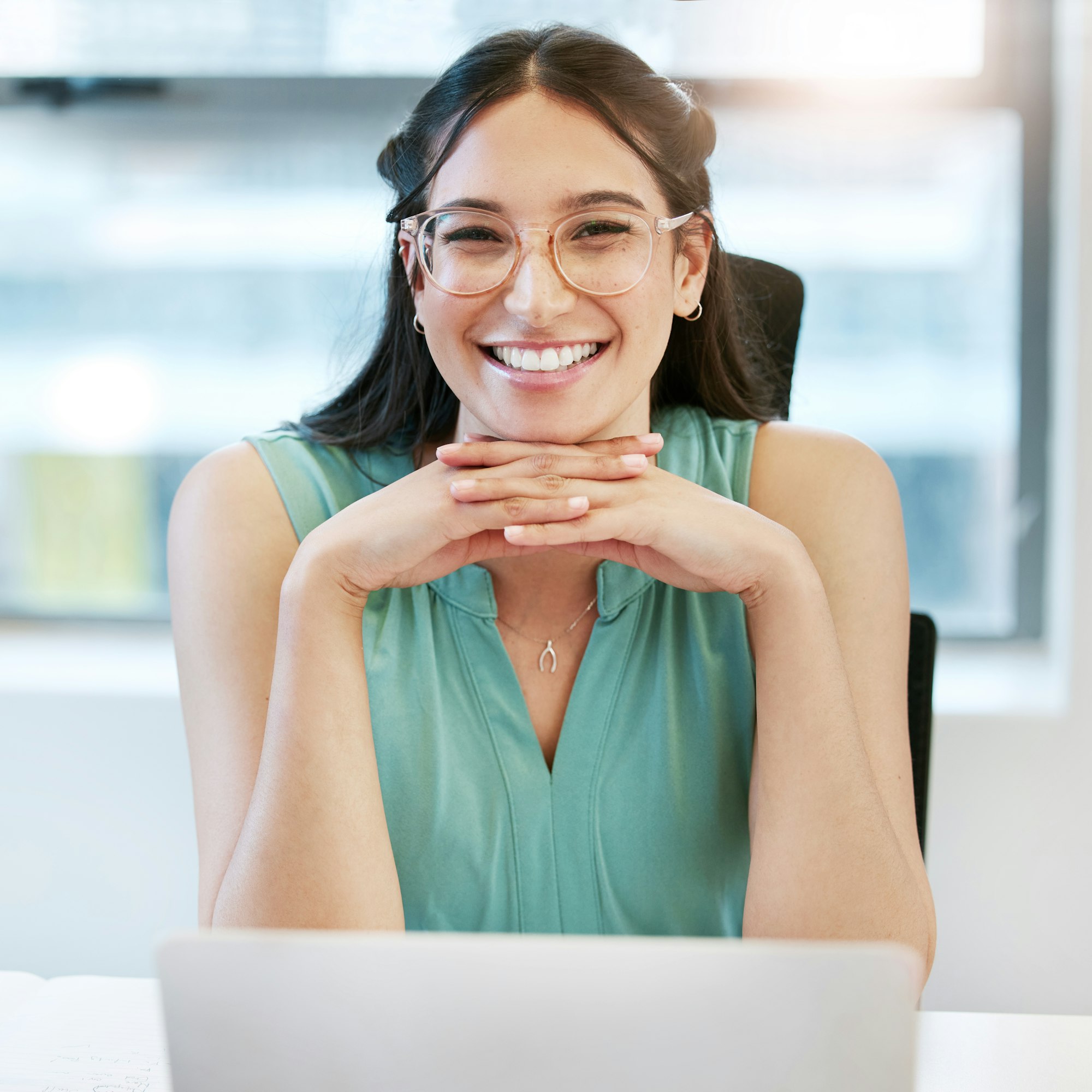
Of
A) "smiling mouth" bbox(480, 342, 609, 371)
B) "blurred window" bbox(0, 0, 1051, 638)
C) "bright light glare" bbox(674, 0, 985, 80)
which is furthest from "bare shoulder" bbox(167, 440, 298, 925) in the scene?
"bright light glare" bbox(674, 0, 985, 80)

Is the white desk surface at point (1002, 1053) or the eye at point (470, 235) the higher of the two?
the eye at point (470, 235)

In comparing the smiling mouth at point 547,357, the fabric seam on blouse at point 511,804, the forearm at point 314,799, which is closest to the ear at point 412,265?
the smiling mouth at point 547,357

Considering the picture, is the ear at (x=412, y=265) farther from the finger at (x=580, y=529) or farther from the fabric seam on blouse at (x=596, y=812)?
the fabric seam on blouse at (x=596, y=812)

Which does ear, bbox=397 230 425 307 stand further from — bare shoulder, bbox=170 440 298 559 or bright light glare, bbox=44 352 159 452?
bright light glare, bbox=44 352 159 452

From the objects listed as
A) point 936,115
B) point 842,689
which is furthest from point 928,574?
point 842,689

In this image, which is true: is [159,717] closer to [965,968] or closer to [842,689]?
[842,689]

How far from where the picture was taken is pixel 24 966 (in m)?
2.28

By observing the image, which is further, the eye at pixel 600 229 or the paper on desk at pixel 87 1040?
the eye at pixel 600 229

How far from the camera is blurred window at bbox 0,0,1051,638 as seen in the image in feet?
7.29

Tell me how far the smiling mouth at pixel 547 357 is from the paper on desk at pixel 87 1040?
0.77m

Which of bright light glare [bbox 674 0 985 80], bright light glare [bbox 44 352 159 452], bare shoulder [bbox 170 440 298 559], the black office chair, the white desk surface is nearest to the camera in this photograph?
the white desk surface

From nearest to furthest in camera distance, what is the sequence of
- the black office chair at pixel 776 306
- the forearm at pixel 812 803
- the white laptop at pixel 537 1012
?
the white laptop at pixel 537 1012 → the forearm at pixel 812 803 → the black office chair at pixel 776 306

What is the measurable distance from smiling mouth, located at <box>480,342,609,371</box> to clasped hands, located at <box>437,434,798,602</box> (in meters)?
0.09

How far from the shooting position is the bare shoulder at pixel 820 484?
1354 millimetres
